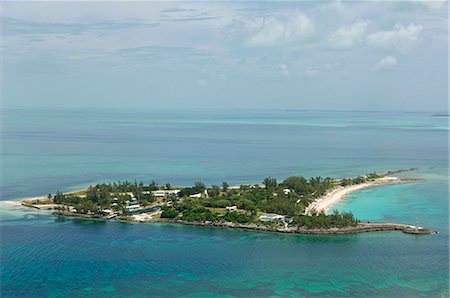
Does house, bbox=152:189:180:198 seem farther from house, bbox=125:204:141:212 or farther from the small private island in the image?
house, bbox=125:204:141:212

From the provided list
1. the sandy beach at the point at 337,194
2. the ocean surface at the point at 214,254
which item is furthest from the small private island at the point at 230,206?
the ocean surface at the point at 214,254

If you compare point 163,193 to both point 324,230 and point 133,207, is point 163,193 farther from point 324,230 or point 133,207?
point 324,230

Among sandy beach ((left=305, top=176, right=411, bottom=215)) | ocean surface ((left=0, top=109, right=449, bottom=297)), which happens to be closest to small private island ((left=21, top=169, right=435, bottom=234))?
sandy beach ((left=305, top=176, right=411, bottom=215))

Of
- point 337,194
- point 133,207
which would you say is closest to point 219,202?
point 133,207

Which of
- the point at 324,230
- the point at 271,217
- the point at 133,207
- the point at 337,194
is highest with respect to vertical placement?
the point at 133,207

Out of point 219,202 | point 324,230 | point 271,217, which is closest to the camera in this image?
point 324,230

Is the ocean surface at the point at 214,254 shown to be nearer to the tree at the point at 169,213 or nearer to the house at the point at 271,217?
the tree at the point at 169,213

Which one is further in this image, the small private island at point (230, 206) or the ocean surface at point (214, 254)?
the small private island at point (230, 206)

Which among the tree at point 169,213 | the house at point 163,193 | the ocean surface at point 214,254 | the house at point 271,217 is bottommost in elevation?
the ocean surface at point 214,254
